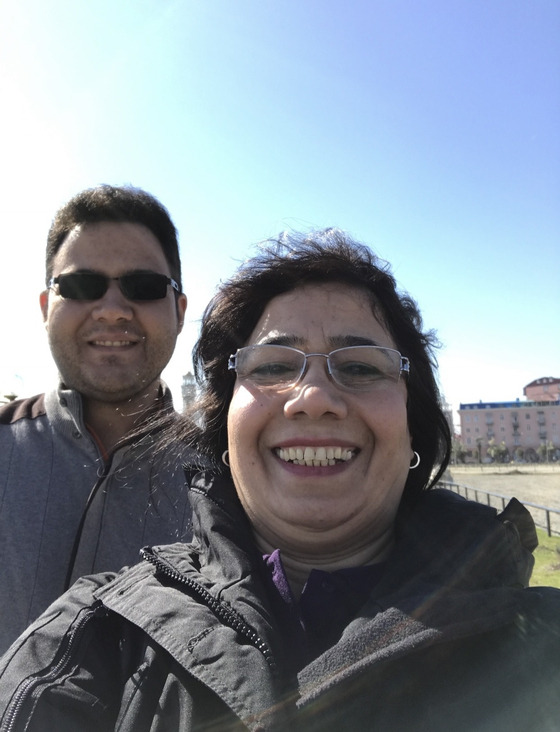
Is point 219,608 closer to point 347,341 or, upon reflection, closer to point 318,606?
point 318,606

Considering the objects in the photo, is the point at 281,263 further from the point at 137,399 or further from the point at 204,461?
the point at 137,399

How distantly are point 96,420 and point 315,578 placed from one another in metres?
1.59

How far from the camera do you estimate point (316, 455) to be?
1703 millimetres

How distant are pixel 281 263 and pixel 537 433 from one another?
378 feet

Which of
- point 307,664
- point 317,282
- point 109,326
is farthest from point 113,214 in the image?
point 307,664

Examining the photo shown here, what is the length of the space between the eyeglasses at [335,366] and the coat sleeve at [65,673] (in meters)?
0.89

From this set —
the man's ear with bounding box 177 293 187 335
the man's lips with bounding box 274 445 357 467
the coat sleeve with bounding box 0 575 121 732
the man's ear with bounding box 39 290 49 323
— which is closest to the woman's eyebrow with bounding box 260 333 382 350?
the man's lips with bounding box 274 445 357 467

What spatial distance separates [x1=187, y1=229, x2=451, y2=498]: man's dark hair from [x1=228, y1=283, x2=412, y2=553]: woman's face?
143 mm

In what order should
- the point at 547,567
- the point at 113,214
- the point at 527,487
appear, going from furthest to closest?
1. the point at 527,487
2. the point at 547,567
3. the point at 113,214

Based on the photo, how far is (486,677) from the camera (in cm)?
135

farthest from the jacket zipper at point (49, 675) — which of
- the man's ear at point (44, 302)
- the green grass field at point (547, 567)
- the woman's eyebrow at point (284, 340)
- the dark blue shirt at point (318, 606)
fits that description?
the green grass field at point (547, 567)

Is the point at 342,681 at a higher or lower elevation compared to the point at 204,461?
lower

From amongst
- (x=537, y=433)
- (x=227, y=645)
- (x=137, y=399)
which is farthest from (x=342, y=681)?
(x=537, y=433)

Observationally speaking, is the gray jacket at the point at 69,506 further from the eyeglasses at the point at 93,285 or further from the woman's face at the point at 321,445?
the woman's face at the point at 321,445
